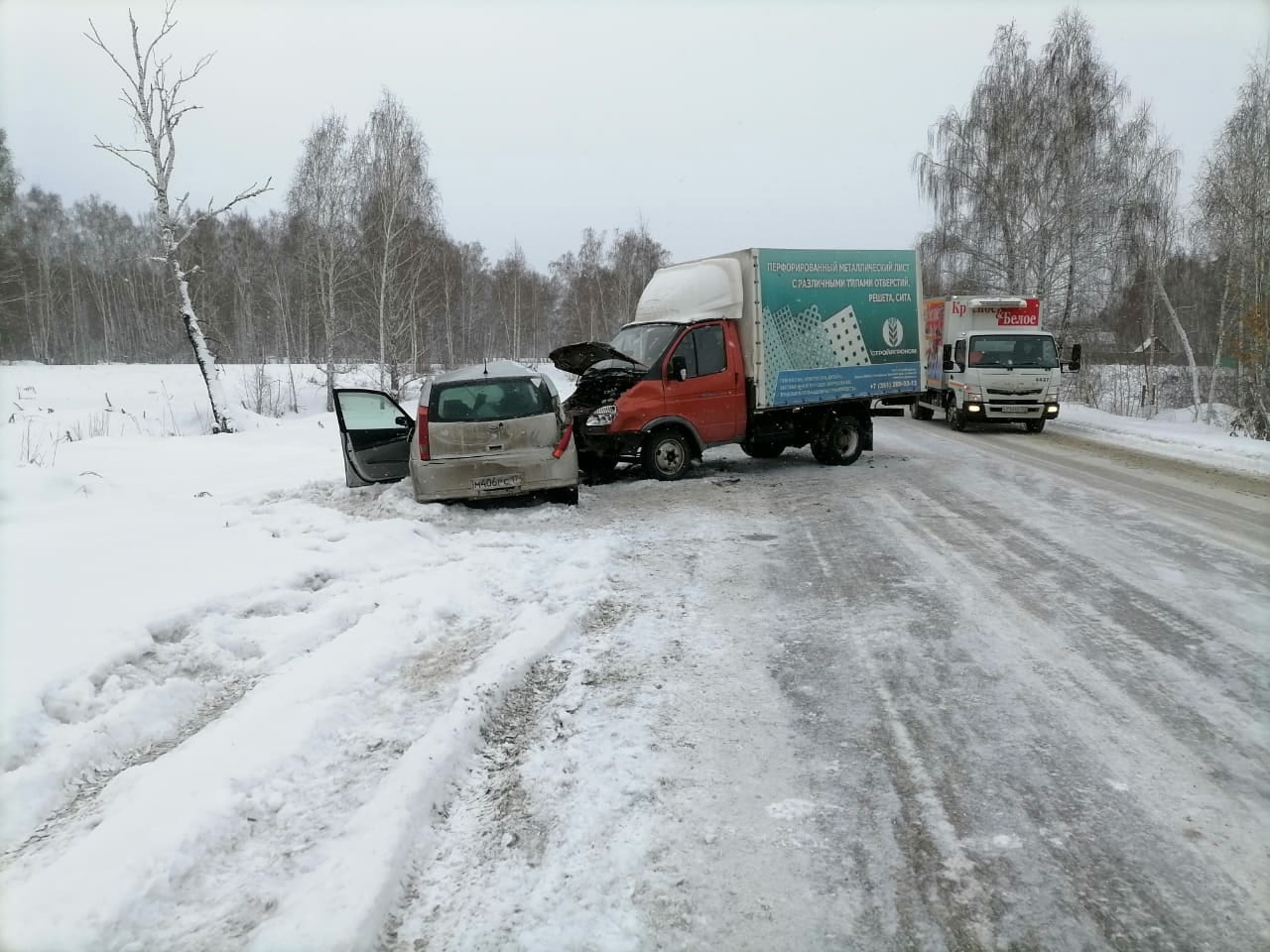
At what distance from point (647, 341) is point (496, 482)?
3711 millimetres

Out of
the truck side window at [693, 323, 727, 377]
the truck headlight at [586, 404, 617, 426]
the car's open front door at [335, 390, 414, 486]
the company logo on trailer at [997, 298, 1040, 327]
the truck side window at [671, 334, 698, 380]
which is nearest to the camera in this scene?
the car's open front door at [335, 390, 414, 486]

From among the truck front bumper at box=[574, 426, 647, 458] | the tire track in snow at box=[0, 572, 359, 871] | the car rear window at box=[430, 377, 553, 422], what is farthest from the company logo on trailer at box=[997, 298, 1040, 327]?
the tire track in snow at box=[0, 572, 359, 871]

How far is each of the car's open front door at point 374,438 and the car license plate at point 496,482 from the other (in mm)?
1479

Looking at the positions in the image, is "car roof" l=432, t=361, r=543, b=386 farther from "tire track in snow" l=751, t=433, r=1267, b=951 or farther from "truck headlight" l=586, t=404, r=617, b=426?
"tire track in snow" l=751, t=433, r=1267, b=951

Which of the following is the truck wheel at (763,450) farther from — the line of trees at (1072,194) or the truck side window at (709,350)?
the line of trees at (1072,194)

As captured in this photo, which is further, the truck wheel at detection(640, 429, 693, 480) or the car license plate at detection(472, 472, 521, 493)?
the truck wheel at detection(640, 429, 693, 480)

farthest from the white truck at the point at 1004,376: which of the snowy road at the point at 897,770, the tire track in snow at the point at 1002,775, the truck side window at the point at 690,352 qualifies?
the tire track in snow at the point at 1002,775

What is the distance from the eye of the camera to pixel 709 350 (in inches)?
414

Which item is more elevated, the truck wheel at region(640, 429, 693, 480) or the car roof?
the car roof

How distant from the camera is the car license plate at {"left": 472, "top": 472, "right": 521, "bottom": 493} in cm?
800

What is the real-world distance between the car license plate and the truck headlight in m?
2.25

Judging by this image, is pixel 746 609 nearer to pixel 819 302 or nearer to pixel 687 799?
pixel 687 799

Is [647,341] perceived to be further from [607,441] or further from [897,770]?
[897,770]

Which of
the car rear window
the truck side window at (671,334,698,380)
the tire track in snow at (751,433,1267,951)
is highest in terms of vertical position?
the truck side window at (671,334,698,380)
